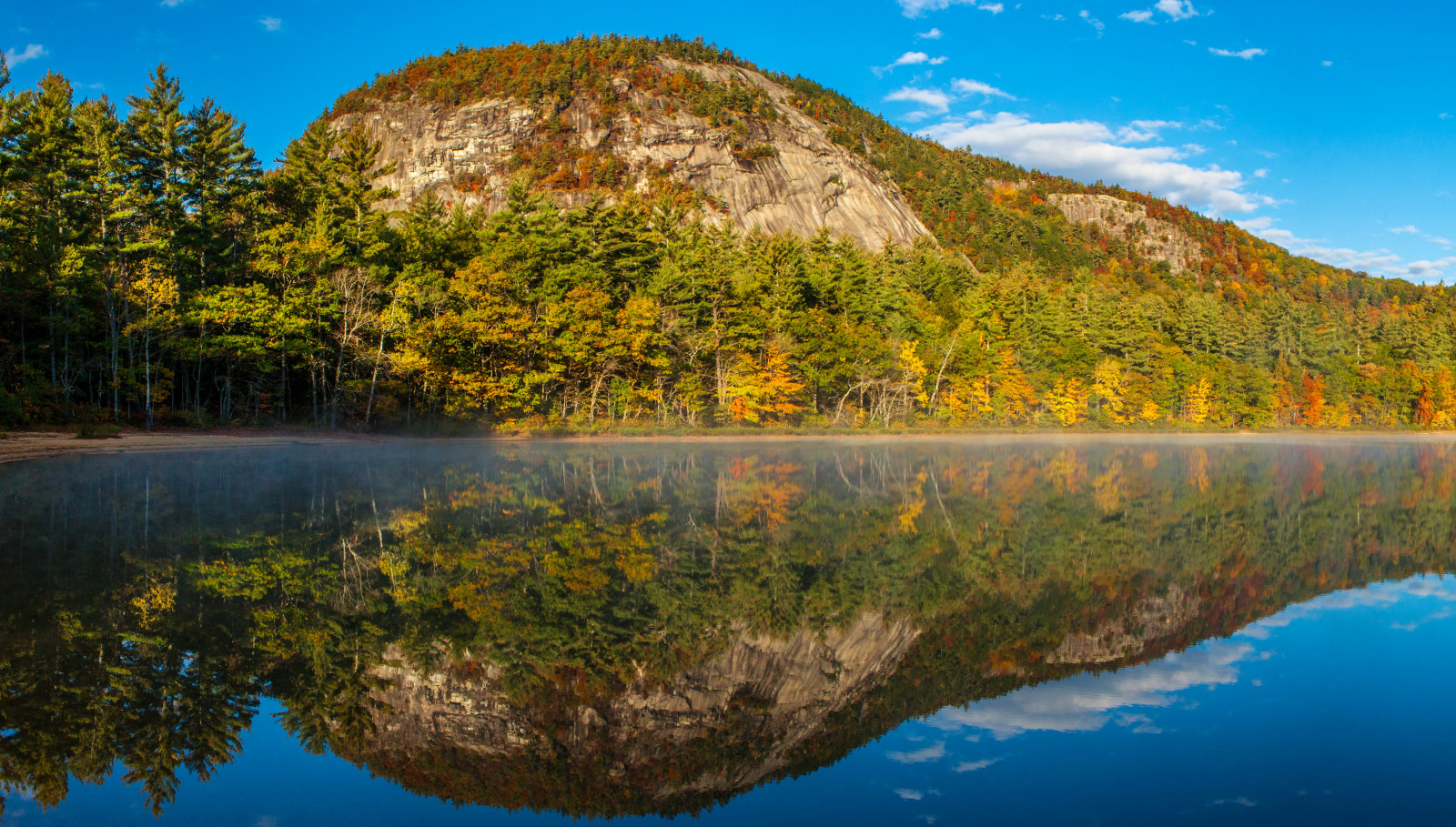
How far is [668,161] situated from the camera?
113 m

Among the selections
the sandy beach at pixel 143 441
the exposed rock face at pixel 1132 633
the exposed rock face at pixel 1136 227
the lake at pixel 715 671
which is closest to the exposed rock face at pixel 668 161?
the sandy beach at pixel 143 441

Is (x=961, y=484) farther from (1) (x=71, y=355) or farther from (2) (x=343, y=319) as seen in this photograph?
(1) (x=71, y=355)

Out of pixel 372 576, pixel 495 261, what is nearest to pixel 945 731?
pixel 372 576

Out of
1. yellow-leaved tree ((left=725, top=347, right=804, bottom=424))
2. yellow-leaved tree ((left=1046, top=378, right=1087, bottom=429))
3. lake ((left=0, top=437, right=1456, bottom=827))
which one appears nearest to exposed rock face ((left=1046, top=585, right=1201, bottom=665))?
lake ((left=0, top=437, right=1456, bottom=827))

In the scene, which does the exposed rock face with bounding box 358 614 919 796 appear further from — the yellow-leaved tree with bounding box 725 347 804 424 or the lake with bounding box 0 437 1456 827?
the yellow-leaved tree with bounding box 725 347 804 424

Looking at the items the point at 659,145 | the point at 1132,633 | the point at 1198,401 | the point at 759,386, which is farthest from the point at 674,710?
the point at 659,145

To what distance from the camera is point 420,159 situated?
11688cm

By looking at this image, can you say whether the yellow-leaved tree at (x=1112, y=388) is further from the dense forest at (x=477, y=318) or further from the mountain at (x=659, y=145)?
the mountain at (x=659, y=145)

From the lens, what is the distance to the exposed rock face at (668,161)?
362 feet

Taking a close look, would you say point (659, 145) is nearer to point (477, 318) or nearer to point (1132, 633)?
point (477, 318)

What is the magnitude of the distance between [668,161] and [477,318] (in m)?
75.9

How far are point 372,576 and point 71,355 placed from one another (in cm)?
3790

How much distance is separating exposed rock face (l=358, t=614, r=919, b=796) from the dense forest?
34861 millimetres

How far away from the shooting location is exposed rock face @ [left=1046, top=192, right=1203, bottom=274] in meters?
176
